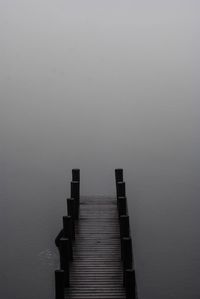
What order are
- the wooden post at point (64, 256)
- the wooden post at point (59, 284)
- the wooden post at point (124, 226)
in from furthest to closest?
the wooden post at point (124, 226) < the wooden post at point (64, 256) < the wooden post at point (59, 284)

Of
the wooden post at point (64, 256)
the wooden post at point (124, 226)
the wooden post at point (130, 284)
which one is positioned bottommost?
the wooden post at point (130, 284)

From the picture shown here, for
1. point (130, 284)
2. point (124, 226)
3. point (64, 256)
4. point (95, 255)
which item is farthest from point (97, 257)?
point (130, 284)

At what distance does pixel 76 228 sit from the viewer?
3.76 m

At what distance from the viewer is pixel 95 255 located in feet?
11.1

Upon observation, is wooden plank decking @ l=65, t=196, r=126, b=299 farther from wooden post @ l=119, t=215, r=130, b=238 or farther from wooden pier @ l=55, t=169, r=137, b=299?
wooden post @ l=119, t=215, r=130, b=238

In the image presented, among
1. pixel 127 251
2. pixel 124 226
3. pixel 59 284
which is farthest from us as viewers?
pixel 124 226

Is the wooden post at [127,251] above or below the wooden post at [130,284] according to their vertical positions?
above

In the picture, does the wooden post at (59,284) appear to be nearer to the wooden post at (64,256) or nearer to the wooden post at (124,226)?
the wooden post at (64,256)

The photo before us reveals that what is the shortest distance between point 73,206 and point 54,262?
2.06 metres

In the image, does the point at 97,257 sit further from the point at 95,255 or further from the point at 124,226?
the point at 124,226

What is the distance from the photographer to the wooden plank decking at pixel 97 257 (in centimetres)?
299

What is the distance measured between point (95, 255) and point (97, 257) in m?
0.02

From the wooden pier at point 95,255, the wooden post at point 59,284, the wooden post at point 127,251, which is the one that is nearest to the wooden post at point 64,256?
the wooden pier at point 95,255

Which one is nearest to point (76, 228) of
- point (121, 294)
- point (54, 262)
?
point (121, 294)
